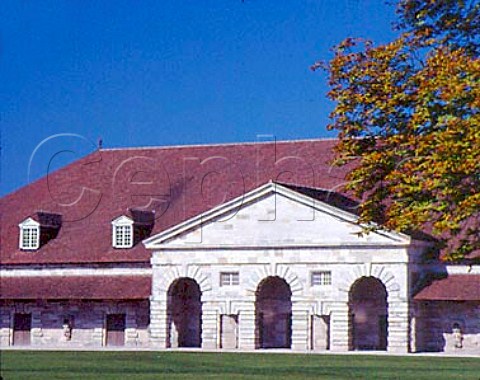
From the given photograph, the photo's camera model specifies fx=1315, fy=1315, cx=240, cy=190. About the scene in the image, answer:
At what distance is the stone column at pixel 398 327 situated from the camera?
56.6 metres

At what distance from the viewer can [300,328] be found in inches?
2301

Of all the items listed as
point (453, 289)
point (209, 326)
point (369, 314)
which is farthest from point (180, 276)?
point (453, 289)

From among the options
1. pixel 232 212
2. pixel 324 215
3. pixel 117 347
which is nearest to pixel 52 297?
pixel 117 347

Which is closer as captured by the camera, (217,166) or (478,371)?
(478,371)

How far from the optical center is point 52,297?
63125 millimetres

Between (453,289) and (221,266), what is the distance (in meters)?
10.9

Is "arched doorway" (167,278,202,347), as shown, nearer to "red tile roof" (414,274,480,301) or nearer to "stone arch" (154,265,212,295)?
"stone arch" (154,265,212,295)

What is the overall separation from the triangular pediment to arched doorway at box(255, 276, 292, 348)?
249 centimetres

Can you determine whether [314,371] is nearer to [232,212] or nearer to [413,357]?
[413,357]

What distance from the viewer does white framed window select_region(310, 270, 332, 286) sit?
5866 centimetres

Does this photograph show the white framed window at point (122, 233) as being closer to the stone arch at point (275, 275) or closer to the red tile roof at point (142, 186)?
the red tile roof at point (142, 186)

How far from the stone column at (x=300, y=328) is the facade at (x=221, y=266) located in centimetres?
5

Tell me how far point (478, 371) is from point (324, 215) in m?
20.7

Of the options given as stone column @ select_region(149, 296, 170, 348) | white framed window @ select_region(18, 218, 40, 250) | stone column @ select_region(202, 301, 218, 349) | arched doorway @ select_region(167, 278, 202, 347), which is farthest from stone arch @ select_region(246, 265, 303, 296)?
white framed window @ select_region(18, 218, 40, 250)
